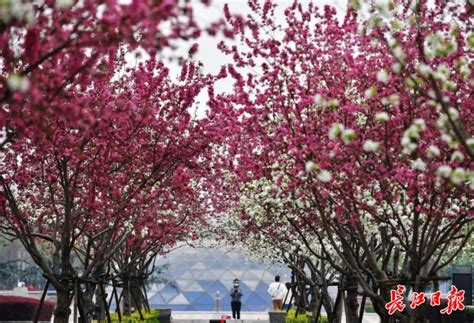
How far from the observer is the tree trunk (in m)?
11.9

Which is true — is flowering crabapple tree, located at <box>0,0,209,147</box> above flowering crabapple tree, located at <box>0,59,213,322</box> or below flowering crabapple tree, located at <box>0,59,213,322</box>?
below

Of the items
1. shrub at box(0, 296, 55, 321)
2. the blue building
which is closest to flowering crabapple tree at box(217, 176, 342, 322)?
shrub at box(0, 296, 55, 321)

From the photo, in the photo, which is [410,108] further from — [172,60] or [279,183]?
[172,60]

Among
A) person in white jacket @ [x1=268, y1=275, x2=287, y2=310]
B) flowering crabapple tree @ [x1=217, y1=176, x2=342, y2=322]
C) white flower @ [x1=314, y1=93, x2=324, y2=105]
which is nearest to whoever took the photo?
white flower @ [x1=314, y1=93, x2=324, y2=105]

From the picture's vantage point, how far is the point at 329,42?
10344 millimetres

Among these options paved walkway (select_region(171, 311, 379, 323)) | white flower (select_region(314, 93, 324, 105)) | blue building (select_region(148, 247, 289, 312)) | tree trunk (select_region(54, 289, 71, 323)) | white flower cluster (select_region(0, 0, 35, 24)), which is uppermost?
blue building (select_region(148, 247, 289, 312))

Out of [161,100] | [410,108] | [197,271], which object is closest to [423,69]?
[410,108]

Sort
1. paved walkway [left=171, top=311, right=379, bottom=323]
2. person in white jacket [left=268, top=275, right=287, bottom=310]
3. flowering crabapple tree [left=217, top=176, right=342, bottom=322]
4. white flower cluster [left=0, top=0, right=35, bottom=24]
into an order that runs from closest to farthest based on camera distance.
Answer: white flower cluster [left=0, top=0, right=35, bottom=24]
flowering crabapple tree [left=217, top=176, right=342, bottom=322]
person in white jacket [left=268, top=275, right=287, bottom=310]
paved walkway [left=171, top=311, right=379, bottom=323]

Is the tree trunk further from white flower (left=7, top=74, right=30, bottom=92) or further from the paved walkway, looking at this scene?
the paved walkway

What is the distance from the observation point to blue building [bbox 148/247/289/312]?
4756 cm

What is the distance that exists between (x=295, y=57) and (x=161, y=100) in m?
3.04

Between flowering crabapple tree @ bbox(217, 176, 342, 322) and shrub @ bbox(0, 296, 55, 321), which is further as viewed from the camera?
shrub @ bbox(0, 296, 55, 321)

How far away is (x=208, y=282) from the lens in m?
49.6

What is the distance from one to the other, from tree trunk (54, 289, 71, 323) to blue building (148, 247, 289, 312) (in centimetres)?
3318
